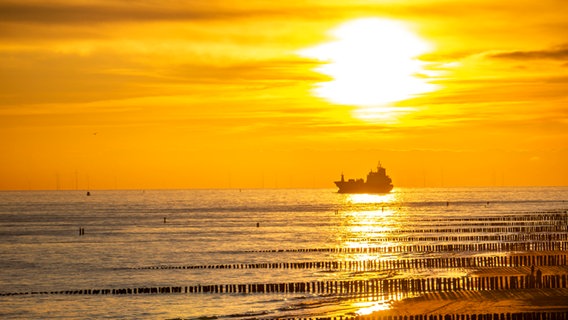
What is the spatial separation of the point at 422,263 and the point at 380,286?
68.0 ft

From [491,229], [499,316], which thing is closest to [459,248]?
[491,229]

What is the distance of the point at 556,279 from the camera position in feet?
203

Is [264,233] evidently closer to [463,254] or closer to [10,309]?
[463,254]

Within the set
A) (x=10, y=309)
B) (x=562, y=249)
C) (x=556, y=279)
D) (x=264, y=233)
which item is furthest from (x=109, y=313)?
(x=264, y=233)

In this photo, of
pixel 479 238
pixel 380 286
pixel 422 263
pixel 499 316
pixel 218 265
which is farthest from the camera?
pixel 479 238

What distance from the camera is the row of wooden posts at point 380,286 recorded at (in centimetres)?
6212

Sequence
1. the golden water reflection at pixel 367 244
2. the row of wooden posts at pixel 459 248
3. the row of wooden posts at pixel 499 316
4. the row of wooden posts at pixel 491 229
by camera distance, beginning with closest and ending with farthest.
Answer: the row of wooden posts at pixel 499 316
the golden water reflection at pixel 367 244
the row of wooden posts at pixel 459 248
the row of wooden posts at pixel 491 229

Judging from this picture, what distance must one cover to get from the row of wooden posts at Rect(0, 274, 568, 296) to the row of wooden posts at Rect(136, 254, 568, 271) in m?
13.7

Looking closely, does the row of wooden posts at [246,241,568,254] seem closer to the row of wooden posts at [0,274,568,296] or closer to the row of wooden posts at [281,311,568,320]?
the row of wooden posts at [0,274,568,296]

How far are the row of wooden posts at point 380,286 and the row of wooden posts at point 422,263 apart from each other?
13709 millimetres

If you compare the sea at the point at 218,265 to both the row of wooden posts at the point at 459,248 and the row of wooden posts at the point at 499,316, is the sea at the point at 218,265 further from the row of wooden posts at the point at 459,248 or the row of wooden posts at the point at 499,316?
the row of wooden posts at the point at 499,316

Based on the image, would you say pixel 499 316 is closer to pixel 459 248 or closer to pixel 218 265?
pixel 218 265

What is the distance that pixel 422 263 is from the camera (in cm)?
8662

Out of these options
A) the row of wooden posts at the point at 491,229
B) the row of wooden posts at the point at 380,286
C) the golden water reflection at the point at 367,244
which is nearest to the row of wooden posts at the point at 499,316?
the golden water reflection at the point at 367,244
